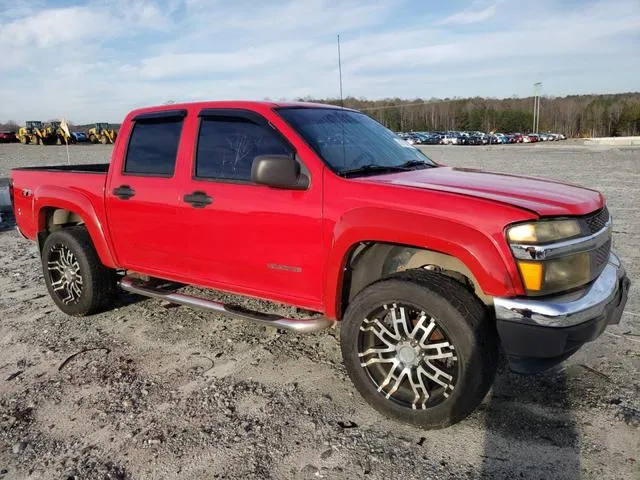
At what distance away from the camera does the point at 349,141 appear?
3955 mm

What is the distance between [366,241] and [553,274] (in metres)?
1.05

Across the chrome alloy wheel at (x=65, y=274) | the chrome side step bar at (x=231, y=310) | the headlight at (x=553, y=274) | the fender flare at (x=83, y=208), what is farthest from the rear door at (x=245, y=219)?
the chrome alloy wheel at (x=65, y=274)

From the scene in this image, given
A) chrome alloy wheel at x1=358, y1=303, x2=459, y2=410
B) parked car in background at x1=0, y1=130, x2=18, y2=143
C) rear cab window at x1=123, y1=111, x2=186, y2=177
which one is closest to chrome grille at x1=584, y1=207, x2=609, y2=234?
chrome alloy wheel at x1=358, y1=303, x2=459, y2=410

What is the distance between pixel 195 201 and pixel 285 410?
163cm

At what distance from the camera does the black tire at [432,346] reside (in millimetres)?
2904

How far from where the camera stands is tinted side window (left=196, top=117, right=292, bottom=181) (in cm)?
378

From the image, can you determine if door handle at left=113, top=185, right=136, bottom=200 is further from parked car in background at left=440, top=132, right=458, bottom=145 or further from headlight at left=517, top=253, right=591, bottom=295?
parked car in background at left=440, top=132, right=458, bottom=145

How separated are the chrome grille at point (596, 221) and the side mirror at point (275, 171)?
67.7 inches

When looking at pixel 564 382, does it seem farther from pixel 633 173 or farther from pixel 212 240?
pixel 633 173

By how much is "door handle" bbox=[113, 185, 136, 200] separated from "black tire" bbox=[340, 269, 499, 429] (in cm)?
221

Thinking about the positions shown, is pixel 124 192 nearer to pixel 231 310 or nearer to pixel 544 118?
pixel 231 310

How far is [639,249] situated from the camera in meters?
6.79

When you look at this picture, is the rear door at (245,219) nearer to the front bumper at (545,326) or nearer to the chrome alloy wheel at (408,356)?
the chrome alloy wheel at (408,356)

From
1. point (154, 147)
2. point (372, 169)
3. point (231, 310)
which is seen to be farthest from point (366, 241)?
point (154, 147)
